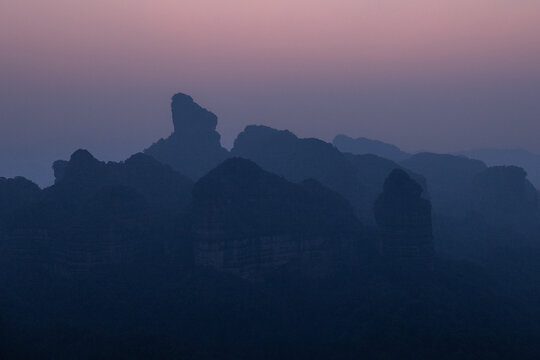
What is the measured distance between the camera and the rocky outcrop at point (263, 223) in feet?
248

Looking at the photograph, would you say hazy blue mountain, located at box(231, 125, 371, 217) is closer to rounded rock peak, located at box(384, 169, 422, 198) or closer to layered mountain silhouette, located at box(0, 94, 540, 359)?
layered mountain silhouette, located at box(0, 94, 540, 359)

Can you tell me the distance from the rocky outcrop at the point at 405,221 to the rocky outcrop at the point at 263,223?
7.86 metres

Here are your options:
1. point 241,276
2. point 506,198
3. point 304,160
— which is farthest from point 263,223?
point 506,198

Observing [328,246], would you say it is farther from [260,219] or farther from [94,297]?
[94,297]

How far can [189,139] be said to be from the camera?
149750mm

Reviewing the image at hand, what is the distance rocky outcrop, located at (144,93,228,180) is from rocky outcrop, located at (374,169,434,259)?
71.2 m

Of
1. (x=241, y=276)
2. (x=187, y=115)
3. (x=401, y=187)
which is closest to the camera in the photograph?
(x=241, y=276)

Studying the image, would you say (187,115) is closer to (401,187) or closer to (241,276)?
(241,276)

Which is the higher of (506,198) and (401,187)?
(506,198)

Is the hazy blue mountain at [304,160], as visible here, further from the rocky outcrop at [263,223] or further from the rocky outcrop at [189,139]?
the rocky outcrop at [263,223]

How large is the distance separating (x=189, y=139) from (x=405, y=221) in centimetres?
8335

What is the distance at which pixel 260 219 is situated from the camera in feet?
261

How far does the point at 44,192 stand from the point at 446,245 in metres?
73.2

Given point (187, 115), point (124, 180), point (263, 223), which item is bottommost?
point (263, 223)
